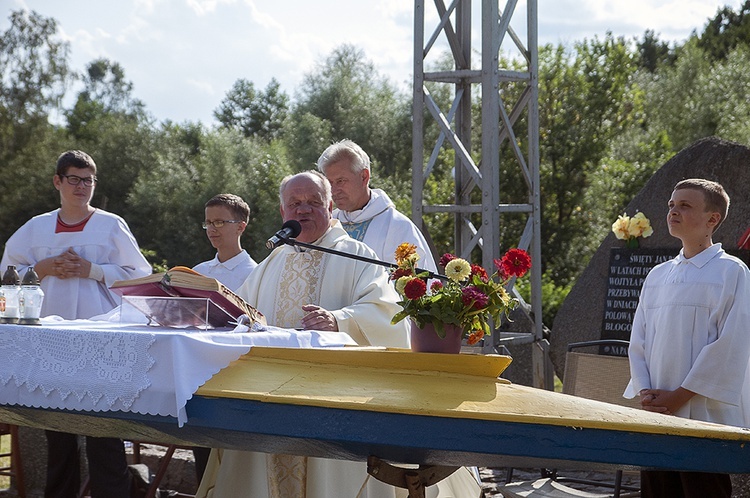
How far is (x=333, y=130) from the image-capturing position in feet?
101

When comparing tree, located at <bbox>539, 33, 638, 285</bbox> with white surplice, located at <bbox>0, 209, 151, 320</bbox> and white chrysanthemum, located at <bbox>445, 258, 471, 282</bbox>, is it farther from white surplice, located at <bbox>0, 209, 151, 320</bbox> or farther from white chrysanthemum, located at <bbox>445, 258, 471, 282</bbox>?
white chrysanthemum, located at <bbox>445, 258, 471, 282</bbox>

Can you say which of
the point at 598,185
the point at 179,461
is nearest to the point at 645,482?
the point at 179,461

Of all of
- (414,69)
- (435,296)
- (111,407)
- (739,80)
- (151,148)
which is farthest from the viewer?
(151,148)

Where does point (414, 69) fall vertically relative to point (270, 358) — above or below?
above

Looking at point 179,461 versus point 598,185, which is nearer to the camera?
point 179,461

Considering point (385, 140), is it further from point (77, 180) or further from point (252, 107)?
point (77, 180)

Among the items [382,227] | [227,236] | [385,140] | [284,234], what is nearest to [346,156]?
[382,227]

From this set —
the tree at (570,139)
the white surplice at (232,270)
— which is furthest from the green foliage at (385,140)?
the white surplice at (232,270)

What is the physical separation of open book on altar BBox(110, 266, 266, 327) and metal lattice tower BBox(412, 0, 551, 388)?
4.18 metres

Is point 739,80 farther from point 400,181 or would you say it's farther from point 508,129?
point 508,129

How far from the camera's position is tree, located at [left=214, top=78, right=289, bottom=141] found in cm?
4206

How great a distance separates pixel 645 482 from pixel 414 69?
439 cm

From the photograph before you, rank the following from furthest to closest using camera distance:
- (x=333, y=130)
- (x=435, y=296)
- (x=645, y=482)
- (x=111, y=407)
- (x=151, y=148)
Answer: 1. (x=151, y=148)
2. (x=333, y=130)
3. (x=645, y=482)
4. (x=435, y=296)
5. (x=111, y=407)

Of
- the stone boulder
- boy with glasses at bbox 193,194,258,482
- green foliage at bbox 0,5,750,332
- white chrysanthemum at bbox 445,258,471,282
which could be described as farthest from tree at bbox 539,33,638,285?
white chrysanthemum at bbox 445,258,471,282
